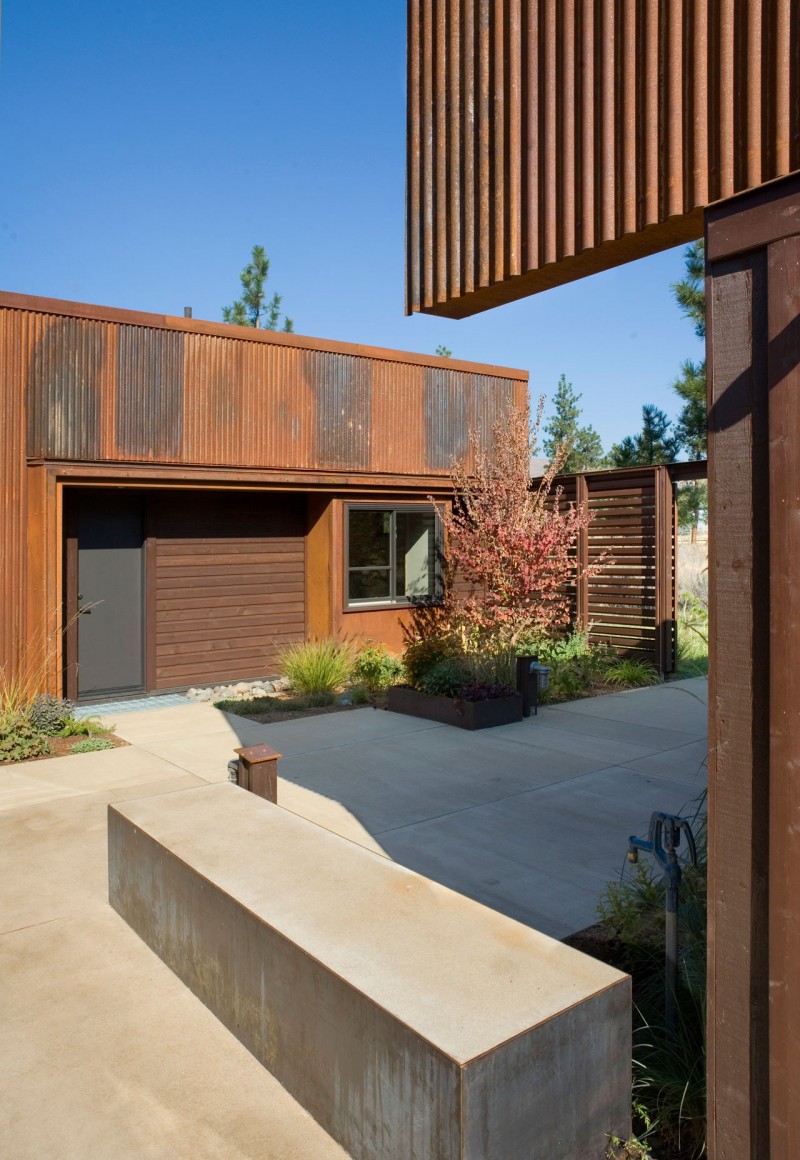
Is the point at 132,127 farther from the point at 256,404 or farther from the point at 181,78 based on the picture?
the point at 256,404

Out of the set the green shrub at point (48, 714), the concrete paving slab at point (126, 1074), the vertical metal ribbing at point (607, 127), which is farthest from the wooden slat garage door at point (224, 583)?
the vertical metal ribbing at point (607, 127)

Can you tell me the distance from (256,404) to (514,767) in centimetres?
560

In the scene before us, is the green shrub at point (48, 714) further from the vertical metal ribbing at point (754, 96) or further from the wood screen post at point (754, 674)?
the vertical metal ribbing at point (754, 96)

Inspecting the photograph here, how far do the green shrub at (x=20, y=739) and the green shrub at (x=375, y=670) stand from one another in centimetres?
387

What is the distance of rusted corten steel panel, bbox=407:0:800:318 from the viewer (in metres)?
2.43

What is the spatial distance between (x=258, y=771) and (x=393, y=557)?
24.6 feet

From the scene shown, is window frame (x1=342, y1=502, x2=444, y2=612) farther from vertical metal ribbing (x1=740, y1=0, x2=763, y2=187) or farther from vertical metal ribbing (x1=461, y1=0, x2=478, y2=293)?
vertical metal ribbing (x1=740, y1=0, x2=763, y2=187)

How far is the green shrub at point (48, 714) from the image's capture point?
779 cm

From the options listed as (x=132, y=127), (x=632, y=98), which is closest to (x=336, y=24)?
(x=132, y=127)

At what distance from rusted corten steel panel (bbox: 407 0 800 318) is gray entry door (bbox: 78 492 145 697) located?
7.51 metres

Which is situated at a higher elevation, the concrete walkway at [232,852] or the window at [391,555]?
the window at [391,555]

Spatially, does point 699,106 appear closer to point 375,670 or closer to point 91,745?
point 91,745

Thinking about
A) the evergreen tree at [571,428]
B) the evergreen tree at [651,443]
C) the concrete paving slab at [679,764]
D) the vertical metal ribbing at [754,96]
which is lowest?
the concrete paving slab at [679,764]

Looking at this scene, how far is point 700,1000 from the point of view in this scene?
2.91 meters
